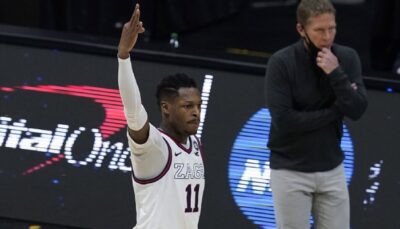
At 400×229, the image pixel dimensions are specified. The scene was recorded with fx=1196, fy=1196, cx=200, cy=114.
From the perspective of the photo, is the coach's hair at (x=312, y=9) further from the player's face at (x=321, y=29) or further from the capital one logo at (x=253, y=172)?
the capital one logo at (x=253, y=172)

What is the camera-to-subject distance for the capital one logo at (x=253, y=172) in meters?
7.66

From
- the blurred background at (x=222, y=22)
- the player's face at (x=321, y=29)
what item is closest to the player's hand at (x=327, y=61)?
the player's face at (x=321, y=29)

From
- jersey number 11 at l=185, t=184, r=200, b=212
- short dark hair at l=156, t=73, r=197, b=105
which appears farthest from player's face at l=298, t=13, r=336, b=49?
jersey number 11 at l=185, t=184, r=200, b=212

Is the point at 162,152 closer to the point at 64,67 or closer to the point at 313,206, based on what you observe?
the point at 313,206

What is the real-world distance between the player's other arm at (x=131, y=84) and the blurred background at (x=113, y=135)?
7.66 feet

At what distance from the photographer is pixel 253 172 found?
25.2ft

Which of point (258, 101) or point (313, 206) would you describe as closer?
point (313, 206)

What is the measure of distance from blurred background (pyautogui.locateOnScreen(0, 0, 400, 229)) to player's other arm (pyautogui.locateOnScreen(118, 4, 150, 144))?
233cm

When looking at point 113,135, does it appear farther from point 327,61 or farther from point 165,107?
point 165,107

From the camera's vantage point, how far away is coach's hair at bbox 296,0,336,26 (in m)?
6.23

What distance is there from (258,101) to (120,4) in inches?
202

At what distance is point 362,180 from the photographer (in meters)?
7.61

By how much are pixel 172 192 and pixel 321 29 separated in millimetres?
1347

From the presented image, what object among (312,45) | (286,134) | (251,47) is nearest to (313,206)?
(286,134)
